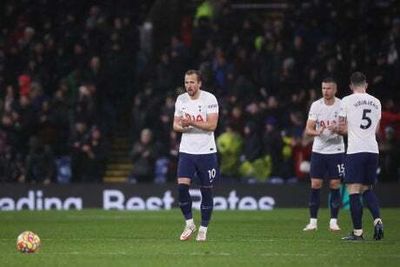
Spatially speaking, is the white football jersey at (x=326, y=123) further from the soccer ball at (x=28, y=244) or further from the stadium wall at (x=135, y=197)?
the stadium wall at (x=135, y=197)

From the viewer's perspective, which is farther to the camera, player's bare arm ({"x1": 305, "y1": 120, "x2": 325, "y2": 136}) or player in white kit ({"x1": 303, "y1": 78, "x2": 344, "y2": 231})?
player in white kit ({"x1": 303, "y1": 78, "x2": 344, "y2": 231})

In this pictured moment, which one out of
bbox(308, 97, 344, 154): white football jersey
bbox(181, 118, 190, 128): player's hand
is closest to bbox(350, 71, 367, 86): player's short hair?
bbox(181, 118, 190, 128): player's hand

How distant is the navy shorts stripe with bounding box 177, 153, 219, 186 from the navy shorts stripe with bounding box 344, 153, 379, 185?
6.23 ft

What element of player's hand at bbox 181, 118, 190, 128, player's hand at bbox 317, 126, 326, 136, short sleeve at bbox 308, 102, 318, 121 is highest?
player's hand at bbox 181, 118, 190, 128

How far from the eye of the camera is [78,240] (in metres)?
16.8

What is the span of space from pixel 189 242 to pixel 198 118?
5.73 feet

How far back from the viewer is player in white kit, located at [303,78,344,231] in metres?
18.7

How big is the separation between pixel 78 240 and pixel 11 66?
1432 cm

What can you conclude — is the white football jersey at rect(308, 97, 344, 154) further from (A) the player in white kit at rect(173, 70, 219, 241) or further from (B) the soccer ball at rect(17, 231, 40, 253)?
(B) the soccer ball at rect(17, 231, 40, 253)

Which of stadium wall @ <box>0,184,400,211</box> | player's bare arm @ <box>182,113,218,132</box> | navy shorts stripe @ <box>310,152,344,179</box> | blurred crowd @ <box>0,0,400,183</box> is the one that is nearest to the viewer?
player's bare arm @ <box>182,113,218,132</box>

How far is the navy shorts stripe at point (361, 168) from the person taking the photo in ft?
52.7

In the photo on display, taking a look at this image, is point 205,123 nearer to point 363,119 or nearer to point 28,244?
point 363,119

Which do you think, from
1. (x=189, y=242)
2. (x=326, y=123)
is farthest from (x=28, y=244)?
(x=326, y=123)

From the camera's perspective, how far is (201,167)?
16.4 metres
